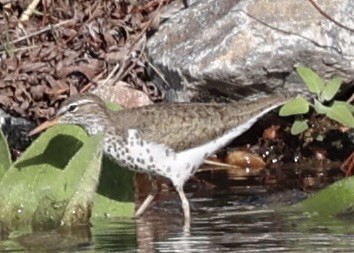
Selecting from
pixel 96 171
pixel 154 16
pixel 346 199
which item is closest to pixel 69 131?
pixel 96 171

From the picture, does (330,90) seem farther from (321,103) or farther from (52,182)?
(52,182)

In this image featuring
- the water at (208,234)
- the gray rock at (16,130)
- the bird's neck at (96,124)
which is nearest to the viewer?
the water at (208,234)

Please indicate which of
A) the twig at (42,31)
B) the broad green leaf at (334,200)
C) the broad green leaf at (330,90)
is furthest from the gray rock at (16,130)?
the broad green leaf at (334,200)

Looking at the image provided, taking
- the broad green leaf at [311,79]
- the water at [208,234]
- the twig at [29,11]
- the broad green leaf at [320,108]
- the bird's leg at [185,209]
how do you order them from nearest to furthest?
the water at [208,234], the bird's leg at [185,209], the broad green leaf at [311,79], the broad green leaf at [320,108], the twig at [29,11]

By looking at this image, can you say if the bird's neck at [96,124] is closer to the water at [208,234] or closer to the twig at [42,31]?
the water at [208,234]

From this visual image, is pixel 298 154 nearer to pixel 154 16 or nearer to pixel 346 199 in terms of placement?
pixel 154 16

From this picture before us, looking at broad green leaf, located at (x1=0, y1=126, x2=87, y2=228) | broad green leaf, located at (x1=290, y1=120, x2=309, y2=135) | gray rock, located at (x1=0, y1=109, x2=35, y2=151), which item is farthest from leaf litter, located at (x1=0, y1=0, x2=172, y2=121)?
broad green leaf, located at (x1=0, y1=126, x2=87, y2=228)

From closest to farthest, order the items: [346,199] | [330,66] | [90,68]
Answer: [346,199]
[330,66]
[90,68]
